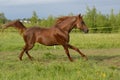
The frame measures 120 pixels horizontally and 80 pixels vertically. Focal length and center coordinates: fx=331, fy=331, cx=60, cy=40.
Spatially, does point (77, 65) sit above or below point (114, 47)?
above

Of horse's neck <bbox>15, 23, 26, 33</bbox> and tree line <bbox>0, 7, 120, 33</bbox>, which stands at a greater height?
horse's neck <bbox>15, 23, 26, 33</bbox>

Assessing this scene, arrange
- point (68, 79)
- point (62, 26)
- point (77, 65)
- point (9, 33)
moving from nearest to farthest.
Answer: point (68, 79) → point (77, 65) → point (62, 26) → point (9, 33)

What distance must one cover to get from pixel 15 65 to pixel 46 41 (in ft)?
6.96

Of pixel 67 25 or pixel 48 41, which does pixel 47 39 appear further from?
pixel 67 25

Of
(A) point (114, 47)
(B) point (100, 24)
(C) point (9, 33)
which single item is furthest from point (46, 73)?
(B) point (100, 24)

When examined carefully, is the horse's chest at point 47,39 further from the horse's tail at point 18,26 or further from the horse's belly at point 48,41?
the horse's tail at point 18,26

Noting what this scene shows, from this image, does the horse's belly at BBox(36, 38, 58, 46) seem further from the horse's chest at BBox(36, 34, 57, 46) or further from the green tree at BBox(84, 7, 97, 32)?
the green tree at BBox(84, 7, 97, 32)

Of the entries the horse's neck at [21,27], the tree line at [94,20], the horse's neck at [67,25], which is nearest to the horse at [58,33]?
the horse's neck at [67,25]

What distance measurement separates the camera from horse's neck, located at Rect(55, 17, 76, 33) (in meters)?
12.5

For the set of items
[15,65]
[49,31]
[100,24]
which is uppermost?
[49,31]

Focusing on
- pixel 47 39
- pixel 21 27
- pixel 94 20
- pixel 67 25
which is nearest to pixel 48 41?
pixel 47 39

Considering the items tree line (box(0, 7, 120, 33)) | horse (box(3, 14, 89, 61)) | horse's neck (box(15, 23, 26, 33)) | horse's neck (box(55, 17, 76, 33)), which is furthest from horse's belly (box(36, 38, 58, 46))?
tree line (box(0, 7, 120, 33))

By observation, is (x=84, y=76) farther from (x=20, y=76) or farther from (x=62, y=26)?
(x=62, y=26)

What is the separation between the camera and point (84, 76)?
25.4 ft
